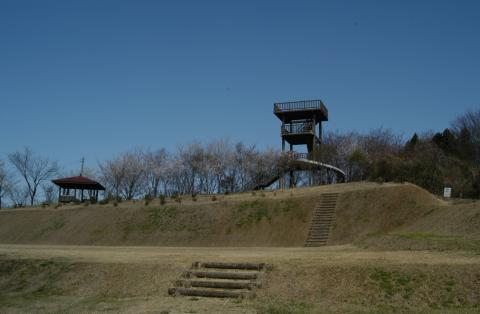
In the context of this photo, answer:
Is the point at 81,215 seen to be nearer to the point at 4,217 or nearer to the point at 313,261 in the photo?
the point at 4,217

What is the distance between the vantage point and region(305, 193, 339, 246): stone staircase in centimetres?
2483

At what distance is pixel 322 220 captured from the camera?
27031mm

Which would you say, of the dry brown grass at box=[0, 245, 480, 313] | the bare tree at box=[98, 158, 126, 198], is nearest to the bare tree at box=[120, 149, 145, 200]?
the bare tree at box=[98, 158, 126, 198]

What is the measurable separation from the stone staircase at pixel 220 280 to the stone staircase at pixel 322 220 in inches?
452

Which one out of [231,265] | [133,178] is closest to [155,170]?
[133,178]

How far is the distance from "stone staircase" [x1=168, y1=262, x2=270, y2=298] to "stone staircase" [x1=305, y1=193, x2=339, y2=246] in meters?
11.5

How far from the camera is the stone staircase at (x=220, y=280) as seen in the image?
1189 centimetres

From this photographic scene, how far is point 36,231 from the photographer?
3488 cm

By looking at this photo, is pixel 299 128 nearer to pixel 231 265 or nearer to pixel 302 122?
pixel 302 122

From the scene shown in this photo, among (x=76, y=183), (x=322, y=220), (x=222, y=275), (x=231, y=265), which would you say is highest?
(x=76, y=183)

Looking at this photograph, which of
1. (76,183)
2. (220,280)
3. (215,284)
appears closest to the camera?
(215,284)

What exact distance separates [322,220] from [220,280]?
50.0ft

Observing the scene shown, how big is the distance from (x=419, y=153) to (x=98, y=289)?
121 ft

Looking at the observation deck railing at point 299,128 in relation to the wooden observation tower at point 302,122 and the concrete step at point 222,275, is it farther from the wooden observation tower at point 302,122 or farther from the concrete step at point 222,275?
the concrete step at point 222,275
